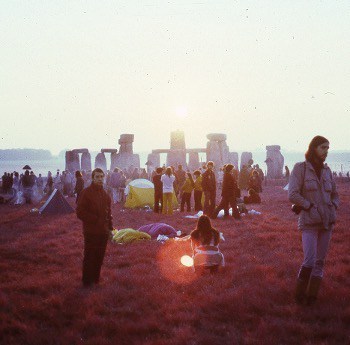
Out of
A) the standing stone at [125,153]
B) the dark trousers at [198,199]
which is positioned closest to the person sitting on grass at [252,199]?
the dark trousers at [198,199]

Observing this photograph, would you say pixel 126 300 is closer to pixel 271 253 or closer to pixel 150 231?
pixel 271 253

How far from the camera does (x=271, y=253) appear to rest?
34.7 feet

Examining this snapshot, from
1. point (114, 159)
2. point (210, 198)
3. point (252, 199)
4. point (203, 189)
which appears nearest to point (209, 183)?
point (203, 189)

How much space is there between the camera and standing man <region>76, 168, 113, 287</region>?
8055mm

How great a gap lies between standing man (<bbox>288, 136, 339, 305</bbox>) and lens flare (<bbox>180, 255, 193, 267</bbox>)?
118 inches

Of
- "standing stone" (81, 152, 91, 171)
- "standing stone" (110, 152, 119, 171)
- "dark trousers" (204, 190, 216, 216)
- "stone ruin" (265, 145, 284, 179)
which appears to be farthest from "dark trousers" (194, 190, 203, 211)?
"standing stone" (81, 152, 91, 171)

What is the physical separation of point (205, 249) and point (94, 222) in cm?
214

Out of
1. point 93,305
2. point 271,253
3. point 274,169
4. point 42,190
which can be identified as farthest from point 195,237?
point 274,169

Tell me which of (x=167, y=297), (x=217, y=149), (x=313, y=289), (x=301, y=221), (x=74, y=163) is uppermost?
(x=217, y=149)

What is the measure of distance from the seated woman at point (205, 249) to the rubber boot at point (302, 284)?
2.24 m

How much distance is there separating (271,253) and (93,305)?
4747mm

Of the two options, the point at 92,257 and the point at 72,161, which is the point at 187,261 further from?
the point at 72,161

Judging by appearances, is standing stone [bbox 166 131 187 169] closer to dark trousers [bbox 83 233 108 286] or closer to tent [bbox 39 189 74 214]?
tent [bbox 39 189 74 214]

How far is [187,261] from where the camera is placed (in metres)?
9.66
